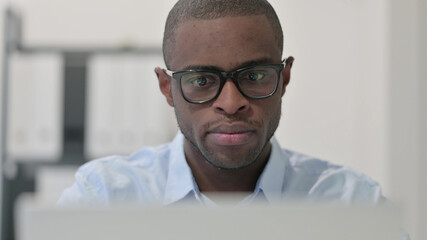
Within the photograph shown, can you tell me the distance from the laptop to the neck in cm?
51

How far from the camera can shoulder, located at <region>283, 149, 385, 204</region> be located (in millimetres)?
1002

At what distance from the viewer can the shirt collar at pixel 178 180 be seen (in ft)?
3.04

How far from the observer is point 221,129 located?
801 mm

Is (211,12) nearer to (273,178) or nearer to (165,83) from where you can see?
(165,83)

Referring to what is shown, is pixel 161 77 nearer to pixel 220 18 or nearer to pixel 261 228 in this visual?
pixel 220 18

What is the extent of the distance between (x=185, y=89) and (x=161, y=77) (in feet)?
0.42

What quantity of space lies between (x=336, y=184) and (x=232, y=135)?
0.31 metres

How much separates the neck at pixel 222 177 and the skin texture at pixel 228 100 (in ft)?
0.16

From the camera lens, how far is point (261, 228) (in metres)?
0.41

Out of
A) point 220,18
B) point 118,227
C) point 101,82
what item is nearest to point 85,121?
point 101,82

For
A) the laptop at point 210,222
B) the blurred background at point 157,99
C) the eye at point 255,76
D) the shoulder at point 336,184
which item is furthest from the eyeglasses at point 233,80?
the blurred background at point 157,99

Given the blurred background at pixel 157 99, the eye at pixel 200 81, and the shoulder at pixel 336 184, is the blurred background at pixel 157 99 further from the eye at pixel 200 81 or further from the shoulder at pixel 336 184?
the eye at pixel 200 81

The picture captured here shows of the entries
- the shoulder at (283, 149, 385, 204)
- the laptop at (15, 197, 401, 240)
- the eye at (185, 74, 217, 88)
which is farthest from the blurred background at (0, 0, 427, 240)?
the laptop at (15, 197, 401, 240)

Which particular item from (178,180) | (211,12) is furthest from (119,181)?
(211,12)
